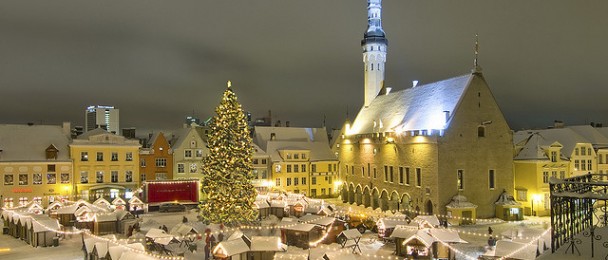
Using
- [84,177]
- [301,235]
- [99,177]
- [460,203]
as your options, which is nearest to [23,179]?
[84,177]

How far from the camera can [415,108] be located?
48125 mm

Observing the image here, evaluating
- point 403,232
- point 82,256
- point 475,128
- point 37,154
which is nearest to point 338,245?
point 403,232

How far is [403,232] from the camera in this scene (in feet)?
91.5

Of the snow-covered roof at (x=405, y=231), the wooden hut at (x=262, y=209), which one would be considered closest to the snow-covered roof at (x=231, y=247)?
the snow-covered roof at (x=405, y=231)

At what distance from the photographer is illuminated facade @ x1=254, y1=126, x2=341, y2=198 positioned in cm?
6000

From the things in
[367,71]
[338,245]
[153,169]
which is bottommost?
[338,245]

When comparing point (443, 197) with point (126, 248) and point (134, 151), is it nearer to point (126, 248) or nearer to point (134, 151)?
point (126, 248)

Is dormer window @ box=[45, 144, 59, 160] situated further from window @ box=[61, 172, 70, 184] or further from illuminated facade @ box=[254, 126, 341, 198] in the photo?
illuminated facade @ box=[254, 126, 341, 198]

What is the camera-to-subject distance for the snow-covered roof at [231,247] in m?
24.5

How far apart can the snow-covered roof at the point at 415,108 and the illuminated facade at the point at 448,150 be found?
12cm

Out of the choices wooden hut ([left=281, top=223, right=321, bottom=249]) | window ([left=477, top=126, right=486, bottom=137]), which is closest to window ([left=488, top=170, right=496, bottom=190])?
window ([left=477, top=126, right=486, bottom=137])

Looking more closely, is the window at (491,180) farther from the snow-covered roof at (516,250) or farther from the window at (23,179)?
the window at (23,179)

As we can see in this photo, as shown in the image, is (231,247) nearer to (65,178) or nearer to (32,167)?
(65,178)

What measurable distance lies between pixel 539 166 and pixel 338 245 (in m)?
23.7
